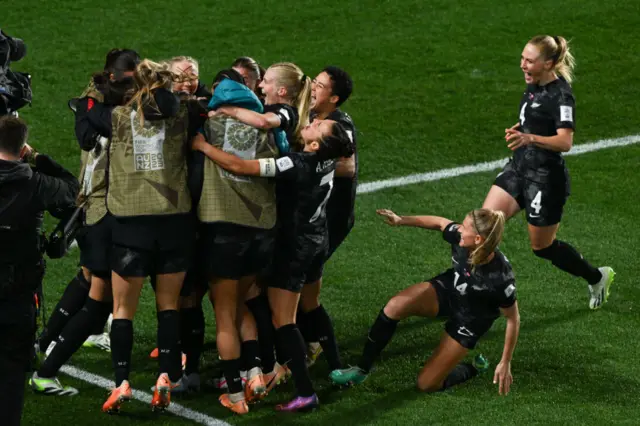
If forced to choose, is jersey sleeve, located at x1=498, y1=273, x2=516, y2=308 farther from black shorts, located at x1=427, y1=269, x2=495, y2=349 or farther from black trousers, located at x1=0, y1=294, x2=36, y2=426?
black trousers, located at x1=0, y1=294, x2=36, y2=426

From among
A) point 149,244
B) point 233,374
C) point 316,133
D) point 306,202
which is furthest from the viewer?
point 306,202

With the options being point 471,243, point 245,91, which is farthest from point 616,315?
point 245,91

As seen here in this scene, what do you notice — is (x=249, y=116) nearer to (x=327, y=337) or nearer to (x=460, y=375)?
(x=327, y=337)

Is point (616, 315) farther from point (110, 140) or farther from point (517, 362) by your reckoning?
point (110, 140)

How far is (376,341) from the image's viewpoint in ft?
29.5

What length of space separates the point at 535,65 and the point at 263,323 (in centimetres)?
299

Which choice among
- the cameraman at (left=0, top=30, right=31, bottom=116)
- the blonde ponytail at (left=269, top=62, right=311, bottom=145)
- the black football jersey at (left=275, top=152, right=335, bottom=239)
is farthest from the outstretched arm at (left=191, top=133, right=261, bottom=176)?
the cameraman at (left=0, top=30, right=31, bottom=116)

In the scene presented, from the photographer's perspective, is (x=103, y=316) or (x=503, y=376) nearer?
(x=503, y=376)

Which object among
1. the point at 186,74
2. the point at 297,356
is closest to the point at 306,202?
the point at 297,356

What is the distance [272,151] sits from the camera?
8227mm

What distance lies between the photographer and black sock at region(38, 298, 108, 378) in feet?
27.9

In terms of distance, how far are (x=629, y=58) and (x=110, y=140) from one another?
9555mm

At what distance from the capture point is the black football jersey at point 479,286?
338 inches

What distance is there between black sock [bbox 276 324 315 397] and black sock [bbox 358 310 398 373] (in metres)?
0.58
